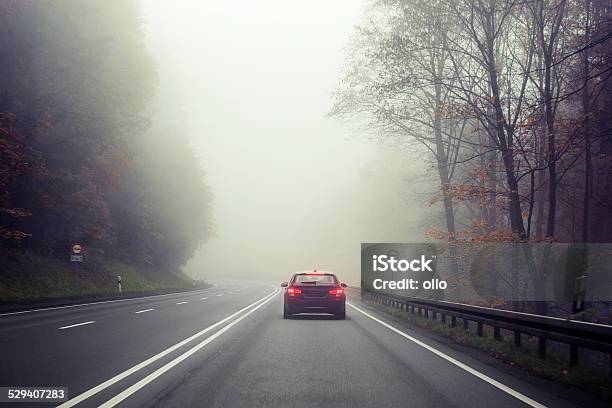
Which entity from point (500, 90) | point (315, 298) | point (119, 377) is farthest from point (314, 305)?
point (500, 90)

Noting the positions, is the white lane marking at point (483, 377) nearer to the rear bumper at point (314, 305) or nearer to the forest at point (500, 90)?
the rear bumper at point (314, 305)

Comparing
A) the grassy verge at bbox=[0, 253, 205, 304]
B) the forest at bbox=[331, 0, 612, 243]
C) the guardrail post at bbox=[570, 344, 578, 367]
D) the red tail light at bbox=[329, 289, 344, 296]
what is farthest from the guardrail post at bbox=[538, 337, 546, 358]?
the grassy verge at bbox=[0, 253, 205, 304]

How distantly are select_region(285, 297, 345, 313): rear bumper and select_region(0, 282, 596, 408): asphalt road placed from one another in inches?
108

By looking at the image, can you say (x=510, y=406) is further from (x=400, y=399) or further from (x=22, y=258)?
(x=22, y=258)

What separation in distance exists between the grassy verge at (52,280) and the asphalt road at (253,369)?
11068 mm

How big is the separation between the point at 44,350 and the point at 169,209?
41.2 meters

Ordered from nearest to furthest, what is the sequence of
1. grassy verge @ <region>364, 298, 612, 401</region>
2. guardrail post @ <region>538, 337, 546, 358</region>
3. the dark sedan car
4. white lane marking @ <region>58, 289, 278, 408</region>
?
white lane marking @ <region>58, 289, 278, 408</region> < grassy verge @ <region>364, 298, 612, 401</region> < guardrail post @ <region>538, 337, 546, 358</region> < the dark sedan car

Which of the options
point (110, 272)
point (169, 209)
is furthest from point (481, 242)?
point (169, 209)

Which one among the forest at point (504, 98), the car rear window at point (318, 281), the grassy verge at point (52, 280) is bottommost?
the grassy verge at point (52, 280)

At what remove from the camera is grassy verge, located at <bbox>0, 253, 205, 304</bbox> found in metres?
23.7

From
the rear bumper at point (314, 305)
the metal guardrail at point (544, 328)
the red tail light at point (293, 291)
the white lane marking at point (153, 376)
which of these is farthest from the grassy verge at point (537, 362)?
the white lane marking at point (153, 376)

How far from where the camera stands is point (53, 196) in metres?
26.1

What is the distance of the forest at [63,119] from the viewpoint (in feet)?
80.1

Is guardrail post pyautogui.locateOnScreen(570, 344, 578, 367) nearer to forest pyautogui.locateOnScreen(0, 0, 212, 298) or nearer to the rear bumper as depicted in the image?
the rear bumper
